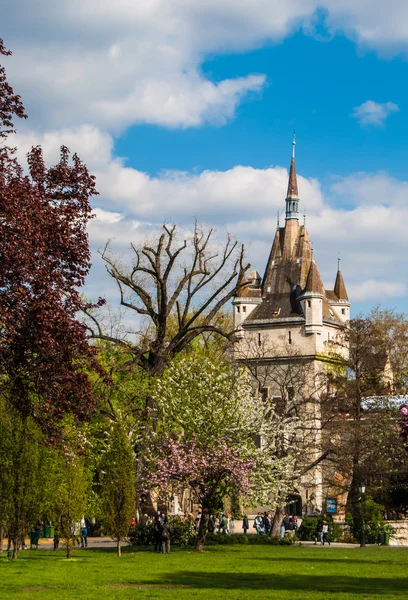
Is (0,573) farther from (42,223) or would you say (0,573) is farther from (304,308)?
(304,308)

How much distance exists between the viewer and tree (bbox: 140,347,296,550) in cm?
4009

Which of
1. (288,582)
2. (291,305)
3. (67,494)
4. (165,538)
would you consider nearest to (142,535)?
(165,538)

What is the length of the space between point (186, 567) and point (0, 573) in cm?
647

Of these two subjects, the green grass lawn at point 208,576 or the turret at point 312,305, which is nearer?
the green grass lawn at point 208,576

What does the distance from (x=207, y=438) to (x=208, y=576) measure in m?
15.7

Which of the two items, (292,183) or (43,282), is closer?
(43,282)

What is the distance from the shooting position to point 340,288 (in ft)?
350

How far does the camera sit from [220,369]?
148 feet

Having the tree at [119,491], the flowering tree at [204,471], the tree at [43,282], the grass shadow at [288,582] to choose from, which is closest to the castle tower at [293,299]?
the flowering tree at [204,471]

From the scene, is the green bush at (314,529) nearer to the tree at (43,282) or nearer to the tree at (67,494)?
the tree at (67,494)

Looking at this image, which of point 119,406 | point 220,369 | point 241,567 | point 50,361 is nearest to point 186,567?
point 241,567

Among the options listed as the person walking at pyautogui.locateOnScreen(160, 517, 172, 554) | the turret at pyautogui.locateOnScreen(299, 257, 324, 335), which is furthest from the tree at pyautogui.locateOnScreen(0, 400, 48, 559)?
the turret at pyautogui.locateOnScreen(299, 257, 324, 335)

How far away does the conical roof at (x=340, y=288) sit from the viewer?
349ft

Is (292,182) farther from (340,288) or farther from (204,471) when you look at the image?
(204,471)
